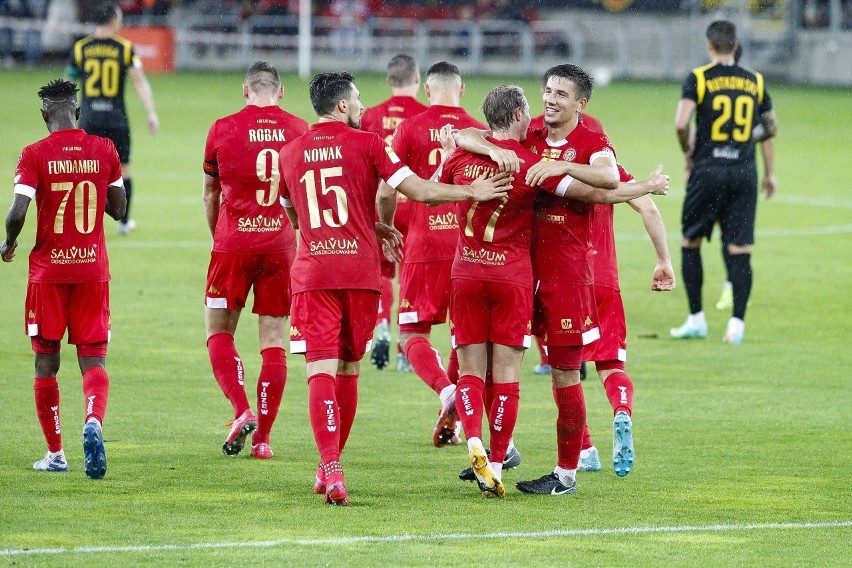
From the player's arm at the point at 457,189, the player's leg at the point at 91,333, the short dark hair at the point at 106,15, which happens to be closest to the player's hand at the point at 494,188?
the player's arm at the point at 457,189

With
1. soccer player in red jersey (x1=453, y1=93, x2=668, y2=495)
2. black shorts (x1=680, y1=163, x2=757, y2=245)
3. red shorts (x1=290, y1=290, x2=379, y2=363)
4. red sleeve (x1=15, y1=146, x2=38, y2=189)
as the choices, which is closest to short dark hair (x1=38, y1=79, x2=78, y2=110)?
red sleeve (x1=15, y1=146, x2=38, y2=189)

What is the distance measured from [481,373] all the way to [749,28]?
37.5 metres

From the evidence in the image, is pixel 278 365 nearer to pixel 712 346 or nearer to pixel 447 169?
pixel 447 169

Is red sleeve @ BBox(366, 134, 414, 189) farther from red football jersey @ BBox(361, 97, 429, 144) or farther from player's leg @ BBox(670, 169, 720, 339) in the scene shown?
player's leg @ BBox(670, 169, 720, 339)

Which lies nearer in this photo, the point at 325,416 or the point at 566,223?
the point at 325,416

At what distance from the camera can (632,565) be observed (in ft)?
21.3

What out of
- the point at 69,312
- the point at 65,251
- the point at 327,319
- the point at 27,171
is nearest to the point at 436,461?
the point at 327,319

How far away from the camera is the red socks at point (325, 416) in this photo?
762 centimetres

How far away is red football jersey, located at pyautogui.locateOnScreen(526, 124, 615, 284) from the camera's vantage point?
7.73 meters

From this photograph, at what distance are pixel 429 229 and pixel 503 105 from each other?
2.29 m

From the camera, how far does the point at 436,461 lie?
8750 millimetres

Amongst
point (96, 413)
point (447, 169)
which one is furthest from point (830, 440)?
point (96, 413)

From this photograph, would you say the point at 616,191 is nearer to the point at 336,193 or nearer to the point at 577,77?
the point at 577,77

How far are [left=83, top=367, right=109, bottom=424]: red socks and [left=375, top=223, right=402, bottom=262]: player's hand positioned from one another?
162 centimetres
